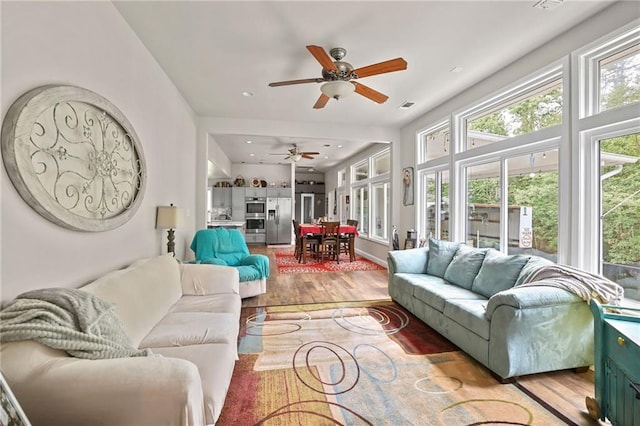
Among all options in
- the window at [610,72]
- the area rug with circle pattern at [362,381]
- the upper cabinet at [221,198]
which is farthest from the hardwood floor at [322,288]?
the upper cabinet at [221,198]

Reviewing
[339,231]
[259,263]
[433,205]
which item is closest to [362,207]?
[339,231]

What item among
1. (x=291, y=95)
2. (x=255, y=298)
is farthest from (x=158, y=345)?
(x=291, y=95)

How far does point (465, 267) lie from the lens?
10.6 ft

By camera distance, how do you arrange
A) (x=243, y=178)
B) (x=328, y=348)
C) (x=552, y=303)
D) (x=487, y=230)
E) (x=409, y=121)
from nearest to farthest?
(x=552, y=303) < (x=328, y=348) < (x=487, y=230) < (x=409, y=121) < (x=243, y=178)

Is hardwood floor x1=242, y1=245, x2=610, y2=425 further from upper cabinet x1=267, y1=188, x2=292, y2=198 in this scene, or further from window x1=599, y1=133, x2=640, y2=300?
upper cabinet x1=267, y1=188, x2=292, y2=198

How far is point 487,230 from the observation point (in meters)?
3.95

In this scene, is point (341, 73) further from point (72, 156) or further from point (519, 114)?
point (72, 156)

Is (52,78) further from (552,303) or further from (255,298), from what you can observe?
(552,303)

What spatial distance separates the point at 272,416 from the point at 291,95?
377 cm

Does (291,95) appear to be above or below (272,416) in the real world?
above

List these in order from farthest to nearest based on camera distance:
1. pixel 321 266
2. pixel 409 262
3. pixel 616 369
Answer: pixel 321 266, pixel 409 262, pixel 616 369

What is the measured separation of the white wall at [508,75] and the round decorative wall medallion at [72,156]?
3.94 metres

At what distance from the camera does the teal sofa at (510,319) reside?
6.84ft

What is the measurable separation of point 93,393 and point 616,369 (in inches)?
101
